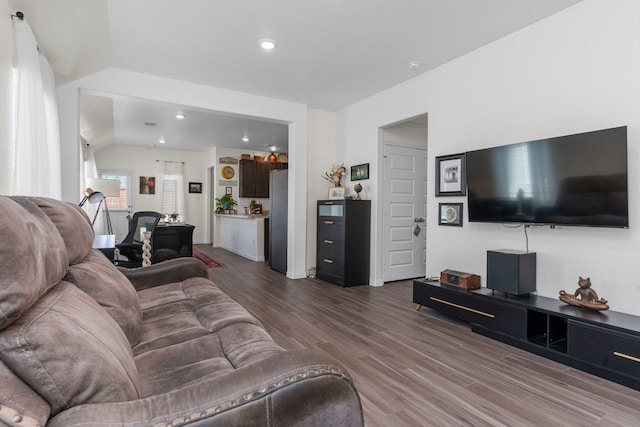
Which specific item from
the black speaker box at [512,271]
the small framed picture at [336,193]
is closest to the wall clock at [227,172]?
the small framed picture at [336,193]

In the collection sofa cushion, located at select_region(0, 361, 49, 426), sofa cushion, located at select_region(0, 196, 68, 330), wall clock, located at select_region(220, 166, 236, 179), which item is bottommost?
sofa cushion, located at select_region(0, 361, 49, 426)

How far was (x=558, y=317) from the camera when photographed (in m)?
2.45

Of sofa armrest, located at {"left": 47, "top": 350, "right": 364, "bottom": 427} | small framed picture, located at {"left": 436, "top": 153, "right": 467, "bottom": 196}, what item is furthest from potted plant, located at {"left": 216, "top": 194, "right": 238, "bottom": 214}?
sofa armrest, located at {"left": 47, "top": 350, "right": 364, "bottom": 427}

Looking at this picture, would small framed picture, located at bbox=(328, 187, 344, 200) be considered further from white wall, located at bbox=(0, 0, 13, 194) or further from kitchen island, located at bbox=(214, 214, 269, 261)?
white wall, located at bbox=(0, 0, 13, 194)

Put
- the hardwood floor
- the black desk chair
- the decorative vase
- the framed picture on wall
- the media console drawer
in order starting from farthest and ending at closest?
the framed picture on wall → the decorative vase → the black desk chair → the media console drawer → the hardwood floor

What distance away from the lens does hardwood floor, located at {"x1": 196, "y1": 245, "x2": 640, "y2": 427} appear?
1796 millimetres

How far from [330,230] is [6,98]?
3.66 metres

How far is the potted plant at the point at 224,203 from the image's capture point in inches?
328

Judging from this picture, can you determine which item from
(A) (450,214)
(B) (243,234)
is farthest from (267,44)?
(B) (243,234)

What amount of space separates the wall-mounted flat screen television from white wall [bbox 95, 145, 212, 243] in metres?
7.62

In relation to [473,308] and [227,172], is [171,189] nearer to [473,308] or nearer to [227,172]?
[227,172]

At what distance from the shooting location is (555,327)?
8.38 ft

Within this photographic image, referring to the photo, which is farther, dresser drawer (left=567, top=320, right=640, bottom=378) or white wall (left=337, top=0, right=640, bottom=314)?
white wall (left=337, top=0, right=640, bottom=314)

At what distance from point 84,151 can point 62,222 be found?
5786 millimetres
